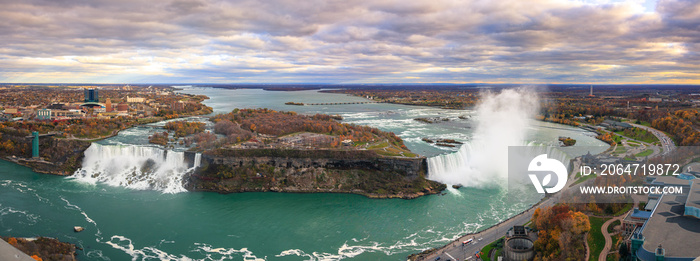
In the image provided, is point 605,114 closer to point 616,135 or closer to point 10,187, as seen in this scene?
point 616,135

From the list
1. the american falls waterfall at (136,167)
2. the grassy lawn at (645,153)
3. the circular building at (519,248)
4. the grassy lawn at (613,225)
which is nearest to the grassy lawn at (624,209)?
the grassy lawn at (613,225)

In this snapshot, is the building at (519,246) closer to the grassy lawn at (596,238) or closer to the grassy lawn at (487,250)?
the grassy lawn at (487,250)

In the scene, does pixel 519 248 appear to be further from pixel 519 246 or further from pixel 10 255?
pixel 10 255

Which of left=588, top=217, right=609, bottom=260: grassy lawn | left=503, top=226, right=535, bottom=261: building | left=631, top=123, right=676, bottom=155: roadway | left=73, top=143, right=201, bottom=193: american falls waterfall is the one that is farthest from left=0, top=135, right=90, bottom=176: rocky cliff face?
left=631, top=123, right=676, bottom=155: roadway

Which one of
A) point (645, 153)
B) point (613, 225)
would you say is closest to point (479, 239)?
point (613, 225)

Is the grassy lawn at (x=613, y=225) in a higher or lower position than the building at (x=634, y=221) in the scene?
lower

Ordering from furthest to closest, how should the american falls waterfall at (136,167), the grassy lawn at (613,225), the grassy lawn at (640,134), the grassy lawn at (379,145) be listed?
the grassy lawn at (640,134) < the grassy lawn at (379,145) < the american falls waterfall at (136,167) < the grassy lawn at (613,225)
